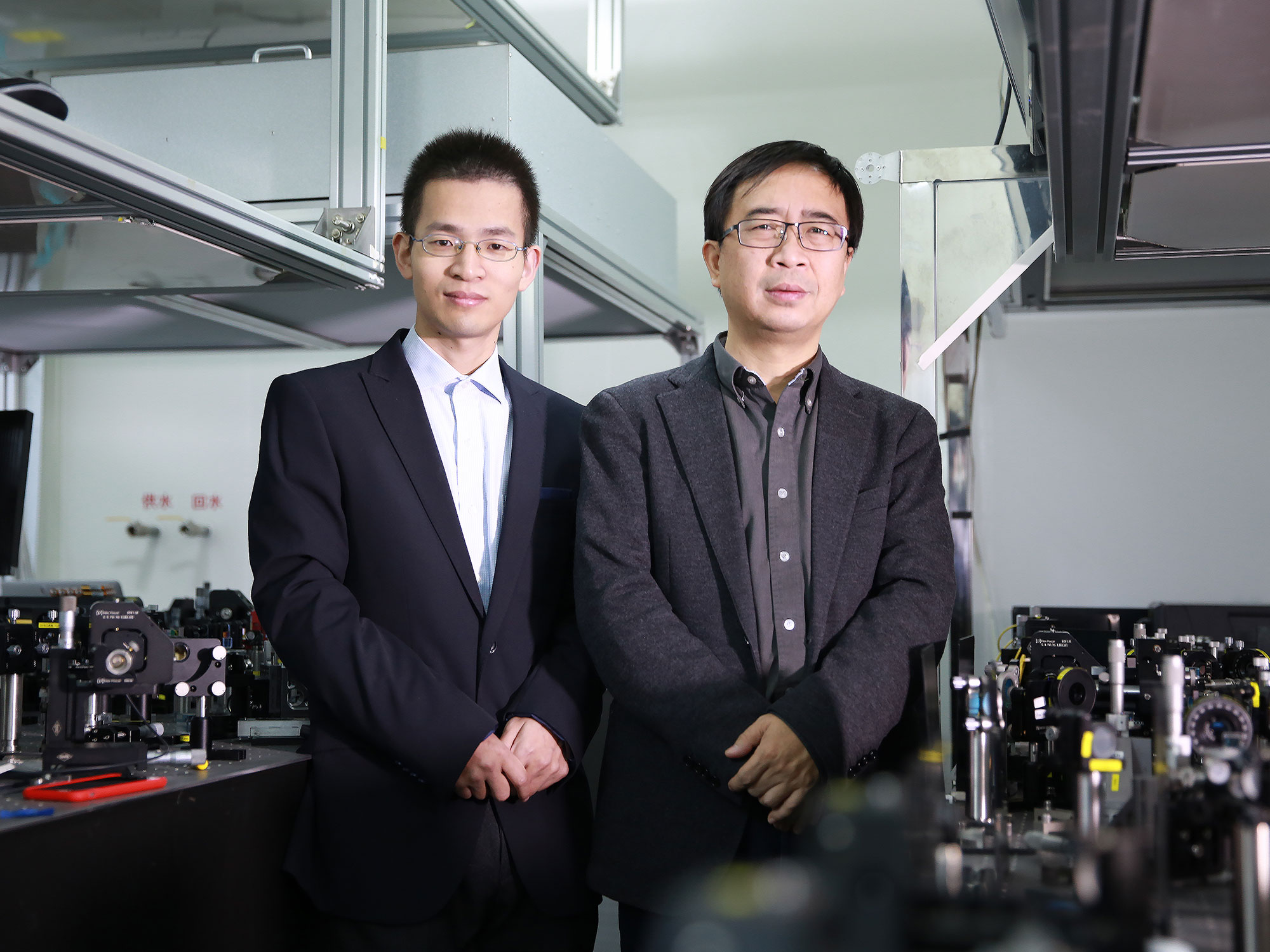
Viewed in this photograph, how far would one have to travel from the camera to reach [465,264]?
195 cm

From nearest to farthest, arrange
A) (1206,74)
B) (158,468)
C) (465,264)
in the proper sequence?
(1206,74) < (465,264) < (158,468)

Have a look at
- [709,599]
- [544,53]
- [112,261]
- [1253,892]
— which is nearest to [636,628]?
[709,599]

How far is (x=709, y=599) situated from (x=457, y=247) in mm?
786

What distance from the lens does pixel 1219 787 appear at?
112 centimetres

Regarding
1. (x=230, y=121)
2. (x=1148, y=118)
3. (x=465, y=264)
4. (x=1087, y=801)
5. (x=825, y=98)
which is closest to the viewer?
(x=1087, y=801)

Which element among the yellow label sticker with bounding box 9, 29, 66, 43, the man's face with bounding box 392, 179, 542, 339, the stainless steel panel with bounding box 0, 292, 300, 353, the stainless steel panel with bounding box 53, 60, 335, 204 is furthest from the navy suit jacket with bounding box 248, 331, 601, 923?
the yellow label sticker with bounding box 9, 29, 66, 43

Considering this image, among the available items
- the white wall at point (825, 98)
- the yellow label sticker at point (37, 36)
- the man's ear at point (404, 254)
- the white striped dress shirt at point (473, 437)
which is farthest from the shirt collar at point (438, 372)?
the white wall at point (825, 98)

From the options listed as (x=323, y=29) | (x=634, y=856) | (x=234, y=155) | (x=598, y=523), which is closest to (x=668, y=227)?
(x=323, y=29)

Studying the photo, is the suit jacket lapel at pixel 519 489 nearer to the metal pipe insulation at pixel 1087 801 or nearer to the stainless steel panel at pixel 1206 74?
the metal pipe insulation at pixel 1087 801

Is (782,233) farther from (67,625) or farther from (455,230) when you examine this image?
(67,625)

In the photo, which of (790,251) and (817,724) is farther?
(790,251)

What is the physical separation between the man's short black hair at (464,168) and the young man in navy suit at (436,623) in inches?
1.4

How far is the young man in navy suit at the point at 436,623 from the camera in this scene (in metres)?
1.70

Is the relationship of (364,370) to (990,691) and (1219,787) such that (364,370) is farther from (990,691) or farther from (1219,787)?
(1219,787)
